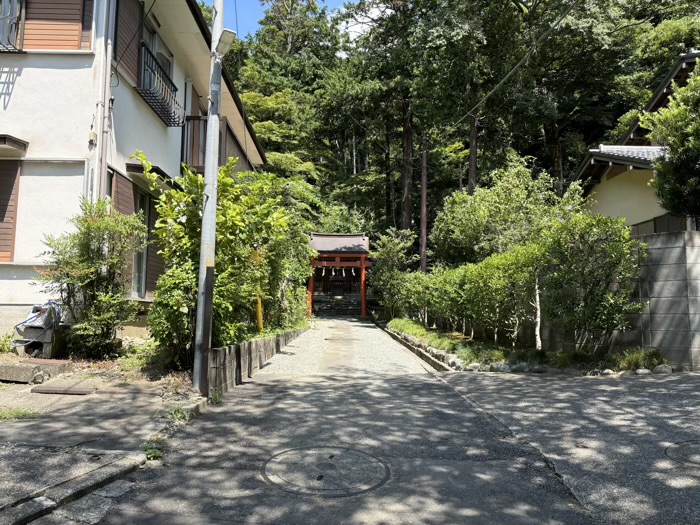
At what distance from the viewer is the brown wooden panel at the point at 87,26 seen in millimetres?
8008

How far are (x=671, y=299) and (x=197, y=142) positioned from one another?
10742 millimetres

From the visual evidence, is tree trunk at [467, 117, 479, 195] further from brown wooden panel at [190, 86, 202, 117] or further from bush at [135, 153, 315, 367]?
bush at [135, 153, 315, 367]

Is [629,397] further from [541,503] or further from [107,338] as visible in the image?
[107,338]

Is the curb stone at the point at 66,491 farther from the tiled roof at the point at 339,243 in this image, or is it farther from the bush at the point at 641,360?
the tiled roof at the point at 339,243

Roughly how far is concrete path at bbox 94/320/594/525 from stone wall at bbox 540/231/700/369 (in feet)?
11.8

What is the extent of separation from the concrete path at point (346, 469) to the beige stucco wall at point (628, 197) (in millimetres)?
10377

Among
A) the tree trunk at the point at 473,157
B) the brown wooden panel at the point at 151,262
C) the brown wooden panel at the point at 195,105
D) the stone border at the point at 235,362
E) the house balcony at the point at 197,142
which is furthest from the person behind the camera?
the tree trunk at the point at 473,157

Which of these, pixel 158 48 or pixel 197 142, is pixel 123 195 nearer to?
pixel 158 48

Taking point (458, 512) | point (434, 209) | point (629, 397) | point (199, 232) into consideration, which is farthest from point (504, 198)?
point (434, 209)

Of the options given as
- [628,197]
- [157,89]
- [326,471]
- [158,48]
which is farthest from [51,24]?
[628,197]

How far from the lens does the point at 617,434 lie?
466 cm

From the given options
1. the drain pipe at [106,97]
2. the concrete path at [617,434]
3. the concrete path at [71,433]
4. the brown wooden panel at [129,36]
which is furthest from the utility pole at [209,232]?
the concrete path at [617,434]

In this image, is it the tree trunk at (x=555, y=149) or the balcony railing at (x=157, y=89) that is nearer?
the balcony railing at (x=157, y=89)

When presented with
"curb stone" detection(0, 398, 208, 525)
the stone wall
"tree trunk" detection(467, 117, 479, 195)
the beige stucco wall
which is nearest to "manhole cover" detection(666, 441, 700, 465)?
the stone wall
